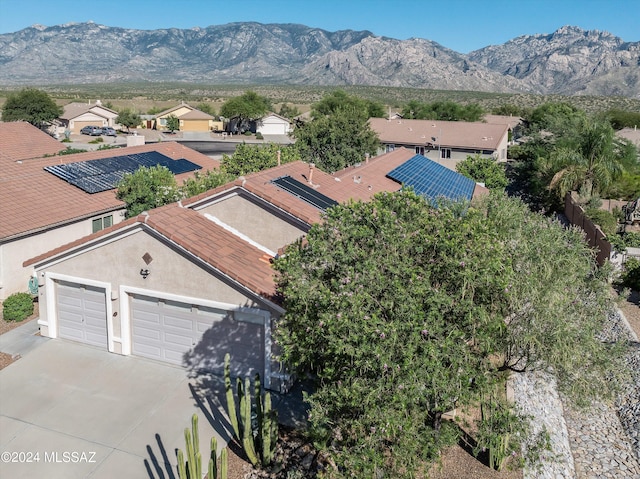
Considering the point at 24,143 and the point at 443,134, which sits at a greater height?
the point at 443,134

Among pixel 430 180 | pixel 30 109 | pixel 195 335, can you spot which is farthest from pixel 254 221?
pixel 30 109

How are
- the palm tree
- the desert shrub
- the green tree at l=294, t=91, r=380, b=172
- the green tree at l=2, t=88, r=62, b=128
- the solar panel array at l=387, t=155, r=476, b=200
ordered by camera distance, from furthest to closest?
the green tree at l=2, t=88, r=62, b=128 < the green tree at l=294, t=91, r=380, b=172 < the palm tree < the solar panel array at l=387, t=155, r=476, b=200 < the desert shrub

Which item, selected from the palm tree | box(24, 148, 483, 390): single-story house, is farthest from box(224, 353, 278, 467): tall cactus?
the palm tree

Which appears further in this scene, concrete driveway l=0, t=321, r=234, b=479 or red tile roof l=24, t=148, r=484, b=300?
red tile roof l=24, t=148, r=484, b=300

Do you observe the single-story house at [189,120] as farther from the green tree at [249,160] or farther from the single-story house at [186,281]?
the single-story house at [186,281]

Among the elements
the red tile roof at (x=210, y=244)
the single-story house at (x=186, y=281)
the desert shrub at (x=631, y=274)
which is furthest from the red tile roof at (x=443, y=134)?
the red tile roof at (x=210, y=244)

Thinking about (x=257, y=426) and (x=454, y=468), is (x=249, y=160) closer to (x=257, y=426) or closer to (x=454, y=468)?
(x=257, y=426)

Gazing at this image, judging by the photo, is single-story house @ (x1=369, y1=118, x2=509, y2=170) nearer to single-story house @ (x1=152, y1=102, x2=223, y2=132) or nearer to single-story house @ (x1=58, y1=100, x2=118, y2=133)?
single-story house @ (x1=152, y1=102, x2=223, y2=132)
